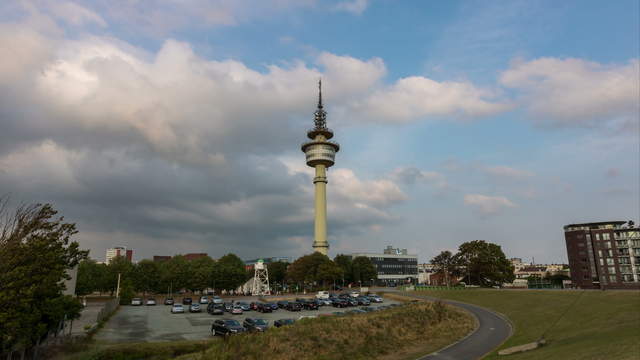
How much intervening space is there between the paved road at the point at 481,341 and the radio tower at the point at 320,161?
89.8 meters

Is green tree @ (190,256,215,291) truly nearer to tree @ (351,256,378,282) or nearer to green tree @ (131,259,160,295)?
green tree @ (131,259,160,295)

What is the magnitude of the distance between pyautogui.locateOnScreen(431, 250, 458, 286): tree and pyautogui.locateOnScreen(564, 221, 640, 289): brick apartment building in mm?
59127

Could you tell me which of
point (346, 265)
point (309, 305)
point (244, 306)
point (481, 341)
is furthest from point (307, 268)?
point (481, 341)

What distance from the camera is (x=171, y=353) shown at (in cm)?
3394

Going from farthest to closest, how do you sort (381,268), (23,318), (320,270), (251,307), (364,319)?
(381,268) → (320,270) → (251,307) → (364,319) → (23,318)

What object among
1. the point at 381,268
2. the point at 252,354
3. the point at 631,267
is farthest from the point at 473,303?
the point at 381,268

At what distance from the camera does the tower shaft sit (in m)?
139

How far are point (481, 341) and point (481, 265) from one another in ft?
211

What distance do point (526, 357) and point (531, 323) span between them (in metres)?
20.9

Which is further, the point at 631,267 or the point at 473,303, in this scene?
the point at 631,267

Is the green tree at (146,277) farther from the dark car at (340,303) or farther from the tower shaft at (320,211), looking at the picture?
the dark car at (340,303)

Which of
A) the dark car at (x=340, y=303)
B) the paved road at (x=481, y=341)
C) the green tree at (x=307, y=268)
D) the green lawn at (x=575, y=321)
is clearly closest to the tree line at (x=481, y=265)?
the green lawn at (x=575, y=321)

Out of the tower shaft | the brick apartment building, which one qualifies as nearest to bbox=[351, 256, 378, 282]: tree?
the tower shaft

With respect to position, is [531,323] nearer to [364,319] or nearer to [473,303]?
[364,319]
